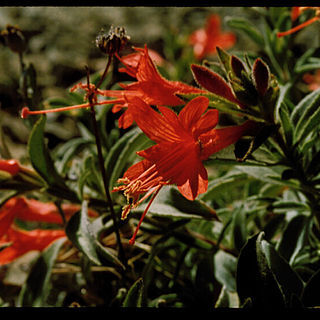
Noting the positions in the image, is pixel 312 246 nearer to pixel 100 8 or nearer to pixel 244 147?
pixel 244 147

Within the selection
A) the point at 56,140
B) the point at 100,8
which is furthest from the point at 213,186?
the point at 100,8

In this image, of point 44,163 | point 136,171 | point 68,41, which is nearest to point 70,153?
point 44,163

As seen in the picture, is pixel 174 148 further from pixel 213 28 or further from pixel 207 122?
pixel 213 28

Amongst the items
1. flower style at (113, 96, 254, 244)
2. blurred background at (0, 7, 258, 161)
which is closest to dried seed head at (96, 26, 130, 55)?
flower style at (113, 96, 254, 244)

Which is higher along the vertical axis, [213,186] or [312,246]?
[213,186]

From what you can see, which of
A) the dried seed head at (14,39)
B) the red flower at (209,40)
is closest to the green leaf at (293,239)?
the dried seed head at (14,39)

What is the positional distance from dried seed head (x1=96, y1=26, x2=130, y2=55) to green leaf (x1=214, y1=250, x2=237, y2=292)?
1.77ft

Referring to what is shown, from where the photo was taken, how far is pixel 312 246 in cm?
101

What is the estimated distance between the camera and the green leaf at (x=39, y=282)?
3.03 feet

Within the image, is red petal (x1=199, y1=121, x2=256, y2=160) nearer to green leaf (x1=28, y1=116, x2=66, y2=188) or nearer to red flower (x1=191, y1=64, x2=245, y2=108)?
red flower (x1=191, y1=64, x2=245, y2=108)

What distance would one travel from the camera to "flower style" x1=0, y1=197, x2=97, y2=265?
1025 millimetres

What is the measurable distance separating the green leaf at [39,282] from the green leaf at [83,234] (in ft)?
0.40

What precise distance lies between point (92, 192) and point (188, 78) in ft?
3.57

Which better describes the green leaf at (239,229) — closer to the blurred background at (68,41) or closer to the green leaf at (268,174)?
the green leaf at (268,174)
